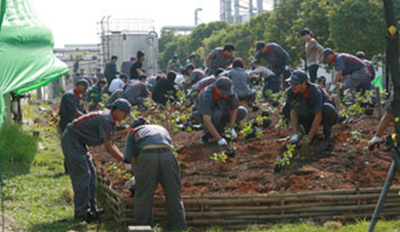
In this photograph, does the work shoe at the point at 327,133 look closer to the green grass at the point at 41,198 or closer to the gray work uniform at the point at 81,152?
the gray work uniform at the point at 81,152

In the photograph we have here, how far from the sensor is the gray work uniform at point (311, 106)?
925cm

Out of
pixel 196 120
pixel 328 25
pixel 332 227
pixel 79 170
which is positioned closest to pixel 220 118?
pixel 196 120

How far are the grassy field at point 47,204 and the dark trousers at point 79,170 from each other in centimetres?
26

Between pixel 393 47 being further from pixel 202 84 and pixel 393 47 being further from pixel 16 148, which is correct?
pixel 16 148

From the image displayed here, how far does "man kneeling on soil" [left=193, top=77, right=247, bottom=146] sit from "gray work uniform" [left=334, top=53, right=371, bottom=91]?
9.68 feet

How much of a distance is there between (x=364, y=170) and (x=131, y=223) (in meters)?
3.12

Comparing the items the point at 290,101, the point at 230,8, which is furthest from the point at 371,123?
the point at 230,8

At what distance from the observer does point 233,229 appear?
725 centimetres

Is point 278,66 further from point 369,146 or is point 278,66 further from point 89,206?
point 89,206

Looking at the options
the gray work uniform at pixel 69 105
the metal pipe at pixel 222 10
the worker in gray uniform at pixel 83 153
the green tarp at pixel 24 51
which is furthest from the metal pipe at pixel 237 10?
the worker in gray uniform at pixel 83 153

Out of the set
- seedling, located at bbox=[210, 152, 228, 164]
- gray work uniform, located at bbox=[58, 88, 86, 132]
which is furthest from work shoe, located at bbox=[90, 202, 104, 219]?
gray work uniform, located at bbox=[58, 88, 86, 132]

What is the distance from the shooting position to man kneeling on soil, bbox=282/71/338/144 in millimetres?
9141

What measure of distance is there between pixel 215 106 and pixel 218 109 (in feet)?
0.24

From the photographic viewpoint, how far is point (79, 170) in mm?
8281
